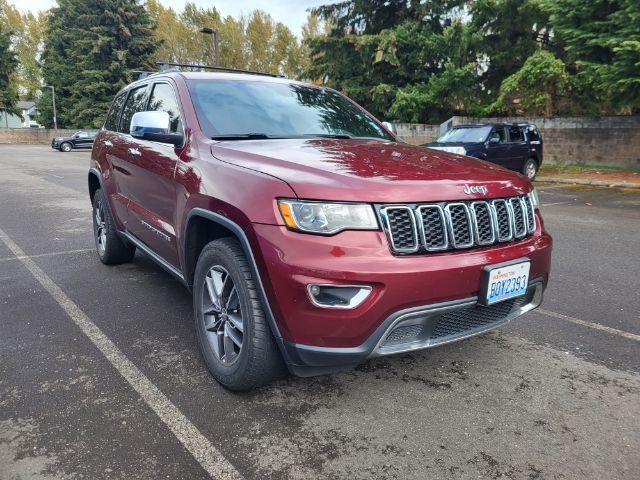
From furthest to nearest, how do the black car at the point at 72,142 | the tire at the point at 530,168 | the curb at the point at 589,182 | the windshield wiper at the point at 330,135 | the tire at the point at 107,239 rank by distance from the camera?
the black car at the point at 72,142
the tire at the point at 530,168
the curb at the point at 589,182
the tire at the point at 107,239
the windshield wiper at the point at 330,135

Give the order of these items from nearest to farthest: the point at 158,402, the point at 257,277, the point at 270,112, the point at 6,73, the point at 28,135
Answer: the point at 257,277 → the point at 158,402 → the point at 270,112 → the point at 6,73 → the point at 28,135

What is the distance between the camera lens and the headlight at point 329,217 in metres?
2.30

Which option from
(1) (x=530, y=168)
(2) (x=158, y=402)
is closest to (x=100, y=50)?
(1) (x=530, y=168)

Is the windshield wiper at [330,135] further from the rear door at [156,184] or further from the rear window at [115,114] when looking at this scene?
the rear window at [115,114]

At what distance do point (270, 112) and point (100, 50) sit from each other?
46.7 metres

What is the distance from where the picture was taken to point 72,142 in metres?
35.4

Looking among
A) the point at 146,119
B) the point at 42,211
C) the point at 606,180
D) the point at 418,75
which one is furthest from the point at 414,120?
the point at 146,119

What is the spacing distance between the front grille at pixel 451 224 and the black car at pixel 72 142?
36.1 m

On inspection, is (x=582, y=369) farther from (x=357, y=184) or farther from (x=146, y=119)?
(x=146, y=119)

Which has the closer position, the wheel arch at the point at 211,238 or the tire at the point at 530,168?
the wheel arch at the point at 211,238

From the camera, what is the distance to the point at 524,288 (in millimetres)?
2750

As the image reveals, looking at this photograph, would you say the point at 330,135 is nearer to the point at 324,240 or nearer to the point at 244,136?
the point at 244,136

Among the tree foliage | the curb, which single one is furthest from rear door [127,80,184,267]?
the tree foliage

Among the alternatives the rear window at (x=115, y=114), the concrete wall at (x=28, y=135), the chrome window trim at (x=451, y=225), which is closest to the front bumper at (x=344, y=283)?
the chrome window trim at (x=451, y=225)
